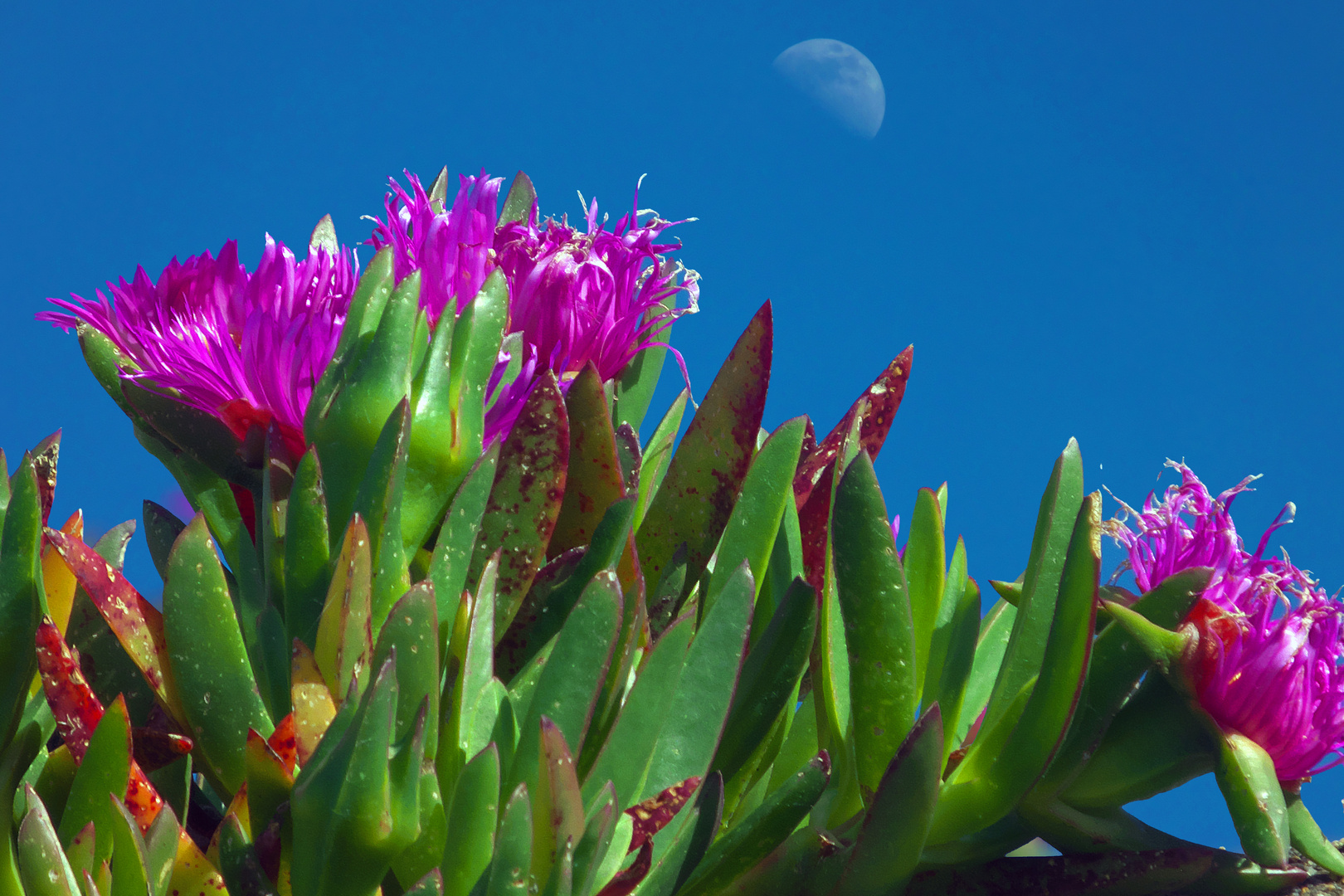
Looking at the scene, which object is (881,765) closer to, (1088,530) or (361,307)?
(1088,530)

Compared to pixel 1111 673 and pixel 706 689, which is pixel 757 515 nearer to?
pixel 706 689

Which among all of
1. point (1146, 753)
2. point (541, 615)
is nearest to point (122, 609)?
point (541, 615)

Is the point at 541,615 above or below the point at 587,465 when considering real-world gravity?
below

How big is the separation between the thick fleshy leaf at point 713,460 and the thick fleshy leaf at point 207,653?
0.30 meters

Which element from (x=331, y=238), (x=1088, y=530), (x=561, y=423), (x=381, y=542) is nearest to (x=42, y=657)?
(x=381, y=542)

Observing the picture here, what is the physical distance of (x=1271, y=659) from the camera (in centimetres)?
73

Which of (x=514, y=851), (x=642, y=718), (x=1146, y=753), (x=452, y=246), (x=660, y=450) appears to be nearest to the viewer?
(x=514, y=851)

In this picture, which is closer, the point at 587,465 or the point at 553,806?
the point at 553,806

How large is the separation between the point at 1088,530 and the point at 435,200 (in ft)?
2.18

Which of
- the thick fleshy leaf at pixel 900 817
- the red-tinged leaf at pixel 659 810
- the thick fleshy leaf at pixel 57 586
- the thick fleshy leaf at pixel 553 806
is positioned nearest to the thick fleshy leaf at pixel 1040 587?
the thick fleshy leaf at pixel 900 817

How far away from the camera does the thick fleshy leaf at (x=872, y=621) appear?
68 cm

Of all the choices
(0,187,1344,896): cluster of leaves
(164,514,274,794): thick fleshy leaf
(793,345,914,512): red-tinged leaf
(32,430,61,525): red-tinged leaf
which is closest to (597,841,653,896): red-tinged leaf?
(0,187,1344,896): cluster of leaves

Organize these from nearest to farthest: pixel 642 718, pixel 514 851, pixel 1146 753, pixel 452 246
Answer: pixel 514 851
pixel 642 718
pixel 1146 753
pixel 452 246

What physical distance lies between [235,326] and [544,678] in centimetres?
40
